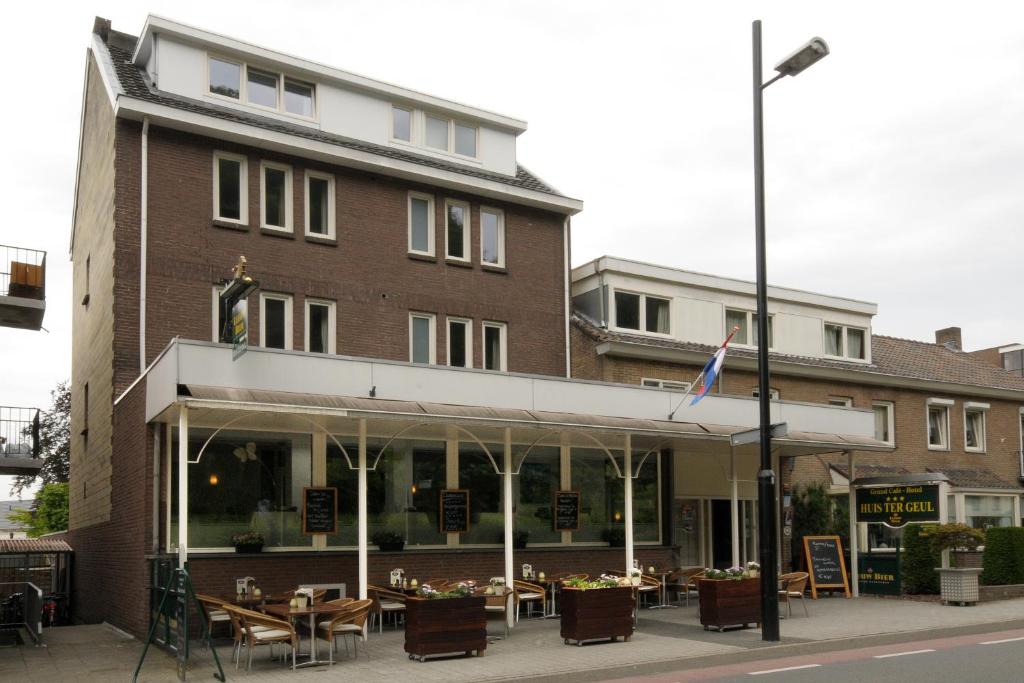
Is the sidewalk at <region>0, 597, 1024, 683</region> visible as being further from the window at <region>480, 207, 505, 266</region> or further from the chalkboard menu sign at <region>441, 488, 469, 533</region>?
the window at <region>480, 207, 505, 266</region>

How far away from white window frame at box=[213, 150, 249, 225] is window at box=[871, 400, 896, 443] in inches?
751

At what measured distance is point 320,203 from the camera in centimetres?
2152

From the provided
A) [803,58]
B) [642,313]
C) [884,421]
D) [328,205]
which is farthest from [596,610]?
[884,421]

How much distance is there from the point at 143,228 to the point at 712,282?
48.8 feet

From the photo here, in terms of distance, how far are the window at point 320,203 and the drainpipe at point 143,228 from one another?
3.18 m

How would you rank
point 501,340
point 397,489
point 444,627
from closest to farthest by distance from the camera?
point 444,627 → point 397,489 → point 501,340

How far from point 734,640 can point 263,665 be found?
6.46 meters

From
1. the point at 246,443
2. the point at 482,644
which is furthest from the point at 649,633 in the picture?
the point at 246,443

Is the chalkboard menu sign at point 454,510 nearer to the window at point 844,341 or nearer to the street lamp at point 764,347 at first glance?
the street lamp at point 764,347

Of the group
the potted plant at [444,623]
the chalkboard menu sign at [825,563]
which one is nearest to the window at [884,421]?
the chalkboard menu sign at [825,563]

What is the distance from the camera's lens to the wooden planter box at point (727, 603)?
16.2m

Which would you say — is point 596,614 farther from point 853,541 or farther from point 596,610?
point 853,541

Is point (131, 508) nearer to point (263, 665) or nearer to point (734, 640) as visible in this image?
point (263, 665)

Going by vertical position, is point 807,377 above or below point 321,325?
below
